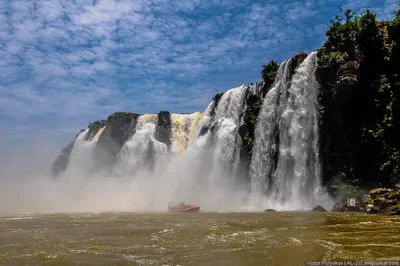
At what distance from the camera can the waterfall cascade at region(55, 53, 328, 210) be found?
109 feet

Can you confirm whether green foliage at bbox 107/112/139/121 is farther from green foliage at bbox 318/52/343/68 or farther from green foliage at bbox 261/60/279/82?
green foliage at bbox 318/52/343/68

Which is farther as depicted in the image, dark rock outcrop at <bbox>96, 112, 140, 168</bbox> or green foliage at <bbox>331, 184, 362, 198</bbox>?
dark rock outcrop at <bbox>96, 112, 140, 168</bbox>

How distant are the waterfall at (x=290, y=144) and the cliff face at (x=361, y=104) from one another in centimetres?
141

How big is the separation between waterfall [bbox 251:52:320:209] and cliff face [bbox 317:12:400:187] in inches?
55.4

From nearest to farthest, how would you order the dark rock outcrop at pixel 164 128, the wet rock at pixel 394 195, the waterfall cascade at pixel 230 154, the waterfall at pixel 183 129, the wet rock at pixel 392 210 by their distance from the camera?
Answer: the wet rock at pixel 392 210, the wet rock at pixel 394 195, the waterfall cascade at pixel 230 154, the waterfall at pixel 183 129, the dark rock outcrop at pixel 164 128

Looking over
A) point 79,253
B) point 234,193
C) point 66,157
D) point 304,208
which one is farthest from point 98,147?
point 79,253

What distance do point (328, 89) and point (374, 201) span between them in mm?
12739

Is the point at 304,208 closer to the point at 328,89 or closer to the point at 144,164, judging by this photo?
the point at 328,89

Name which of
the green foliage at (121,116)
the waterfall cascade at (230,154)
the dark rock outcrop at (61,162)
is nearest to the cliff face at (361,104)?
the waterfall cascade at (230,154)

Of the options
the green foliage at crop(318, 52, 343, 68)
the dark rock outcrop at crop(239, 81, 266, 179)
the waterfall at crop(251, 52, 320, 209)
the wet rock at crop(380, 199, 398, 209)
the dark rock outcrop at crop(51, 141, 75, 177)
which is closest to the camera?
the wet rock at crop(380, 199, 398, 209)

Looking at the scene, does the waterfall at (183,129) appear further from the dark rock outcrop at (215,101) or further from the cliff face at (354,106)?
the cliff face at (354,106)

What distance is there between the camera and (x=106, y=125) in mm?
71875

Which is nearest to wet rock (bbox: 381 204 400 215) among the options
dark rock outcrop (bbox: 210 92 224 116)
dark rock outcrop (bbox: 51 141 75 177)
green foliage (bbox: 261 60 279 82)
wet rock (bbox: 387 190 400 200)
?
wet rock (bbox: 387 190 400 200)

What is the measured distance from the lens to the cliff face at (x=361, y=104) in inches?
1092
